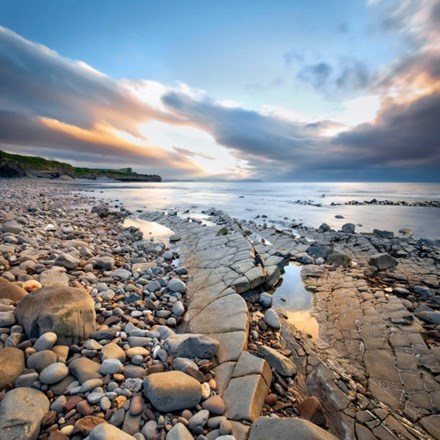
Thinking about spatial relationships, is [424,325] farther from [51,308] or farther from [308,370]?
[51,308]

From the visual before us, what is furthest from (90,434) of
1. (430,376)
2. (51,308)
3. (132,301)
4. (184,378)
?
(430,376)

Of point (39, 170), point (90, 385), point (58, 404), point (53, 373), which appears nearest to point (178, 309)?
point (90, 385)

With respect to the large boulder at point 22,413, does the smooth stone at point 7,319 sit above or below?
above

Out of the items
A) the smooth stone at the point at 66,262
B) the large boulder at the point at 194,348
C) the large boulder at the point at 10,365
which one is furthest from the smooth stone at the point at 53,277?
the large boulder at the point at 194,348

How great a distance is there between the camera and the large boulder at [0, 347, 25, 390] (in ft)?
8.06

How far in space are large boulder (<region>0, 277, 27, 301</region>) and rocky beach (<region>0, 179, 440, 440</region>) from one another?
0.01 meters

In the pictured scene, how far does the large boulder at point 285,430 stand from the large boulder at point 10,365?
2445mm

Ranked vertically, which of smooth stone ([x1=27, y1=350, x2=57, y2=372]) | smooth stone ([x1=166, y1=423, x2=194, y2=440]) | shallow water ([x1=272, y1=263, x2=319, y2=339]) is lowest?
shallow water ([x1=272, y1=263, x2=319, y2=339])

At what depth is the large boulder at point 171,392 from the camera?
2.42 meters

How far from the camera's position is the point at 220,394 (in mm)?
2766

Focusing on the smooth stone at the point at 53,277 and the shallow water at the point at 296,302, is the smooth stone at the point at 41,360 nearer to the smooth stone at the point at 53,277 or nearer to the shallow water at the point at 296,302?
the smooth stone at the point at 53,277

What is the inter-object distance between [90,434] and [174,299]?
9.96 ft

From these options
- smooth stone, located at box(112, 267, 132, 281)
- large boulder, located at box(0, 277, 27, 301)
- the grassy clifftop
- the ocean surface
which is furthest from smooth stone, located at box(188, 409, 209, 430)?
the grassy clifftop

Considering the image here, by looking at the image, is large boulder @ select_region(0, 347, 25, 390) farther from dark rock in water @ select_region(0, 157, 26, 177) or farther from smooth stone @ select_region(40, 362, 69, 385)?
dark rock in water @ select_region(0, 157, 26, 177)
